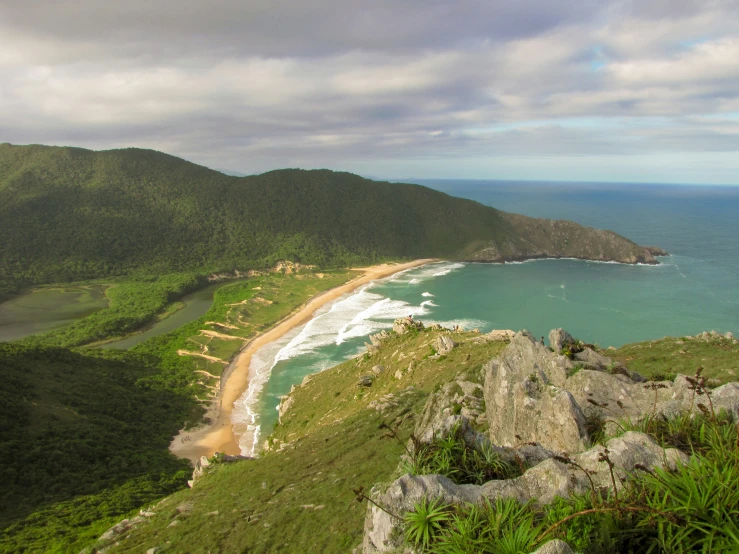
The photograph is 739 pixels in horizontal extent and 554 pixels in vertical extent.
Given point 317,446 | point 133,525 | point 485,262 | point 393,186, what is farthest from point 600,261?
point 133,525

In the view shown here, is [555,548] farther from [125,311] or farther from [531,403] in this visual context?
[125,311]

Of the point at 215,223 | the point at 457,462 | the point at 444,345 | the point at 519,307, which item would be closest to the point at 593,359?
the point at 457,462

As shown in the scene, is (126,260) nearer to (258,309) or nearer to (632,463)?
(258,309)

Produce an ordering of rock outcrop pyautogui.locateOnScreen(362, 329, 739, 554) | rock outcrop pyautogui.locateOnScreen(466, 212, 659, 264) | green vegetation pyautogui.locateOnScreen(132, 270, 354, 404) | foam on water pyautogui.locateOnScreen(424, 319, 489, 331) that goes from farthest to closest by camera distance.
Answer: rock outcrop pyautogui.locateOnScreen(466, 212, 659, 264) → foam on water pyautogui.locateOnScreen(424, 319, 489, 331) → green vegetation pyautogui.locateOnScreen(132, 270, 354, 404) → rock outcrop pyautogui.locateOnScreen(362, 329, 739, 554)

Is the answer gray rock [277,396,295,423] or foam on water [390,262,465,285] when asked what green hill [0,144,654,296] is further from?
gray rock [277,396,295,423]

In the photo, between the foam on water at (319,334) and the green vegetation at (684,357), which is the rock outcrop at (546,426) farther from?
the foam on water at (319,334)

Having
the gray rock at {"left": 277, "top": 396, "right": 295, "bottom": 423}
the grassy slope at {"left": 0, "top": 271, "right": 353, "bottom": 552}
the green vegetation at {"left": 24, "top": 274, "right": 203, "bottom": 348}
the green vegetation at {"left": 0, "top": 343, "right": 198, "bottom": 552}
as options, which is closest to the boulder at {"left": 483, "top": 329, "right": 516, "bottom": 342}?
the gray rock at {"left": 277, "top": 396, "right": 295, "bottom": 423}

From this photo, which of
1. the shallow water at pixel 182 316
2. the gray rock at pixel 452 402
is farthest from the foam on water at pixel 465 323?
the gray rock at pixel 452 402
